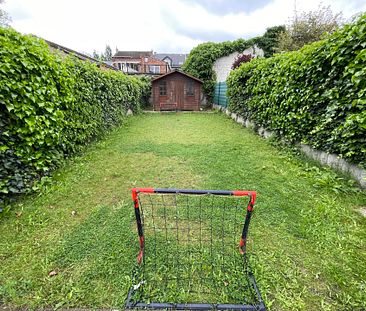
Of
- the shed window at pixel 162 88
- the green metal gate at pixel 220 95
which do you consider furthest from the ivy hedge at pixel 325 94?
the shed window at pixel 162 88

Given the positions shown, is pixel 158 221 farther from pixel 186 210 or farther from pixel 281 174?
pixel 281 174

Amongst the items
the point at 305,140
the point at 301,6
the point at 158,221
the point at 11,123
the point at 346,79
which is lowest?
the point at 158,221

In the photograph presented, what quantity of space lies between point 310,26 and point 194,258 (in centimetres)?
1461

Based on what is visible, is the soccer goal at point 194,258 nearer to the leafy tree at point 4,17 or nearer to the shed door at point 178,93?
the shed door at point 178,93

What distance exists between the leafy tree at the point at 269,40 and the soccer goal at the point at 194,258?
705 inches

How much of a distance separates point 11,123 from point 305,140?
491 centimetres

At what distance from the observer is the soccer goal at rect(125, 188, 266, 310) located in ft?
4.49

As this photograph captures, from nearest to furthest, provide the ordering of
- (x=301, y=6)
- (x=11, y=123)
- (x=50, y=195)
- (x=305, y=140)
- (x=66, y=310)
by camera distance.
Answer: (x=66, y=310)
(x=11, y=123)
(x=50, y=195)
(x=305, y=140)
(x=301, y=6)

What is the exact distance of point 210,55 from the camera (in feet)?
51.6

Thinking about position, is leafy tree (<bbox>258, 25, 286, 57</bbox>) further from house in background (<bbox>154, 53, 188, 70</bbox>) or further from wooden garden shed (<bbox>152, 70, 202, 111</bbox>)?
house in background (<bbox>154, 53, 188, 70</bbox>)

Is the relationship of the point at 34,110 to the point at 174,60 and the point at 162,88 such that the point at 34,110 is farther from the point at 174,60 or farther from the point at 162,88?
the point at 174,60

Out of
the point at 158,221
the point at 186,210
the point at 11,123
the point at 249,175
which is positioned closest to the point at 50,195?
the point at 11,123

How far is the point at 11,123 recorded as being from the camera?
7.69 feet

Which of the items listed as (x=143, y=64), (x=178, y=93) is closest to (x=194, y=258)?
(x=178, y=93)
